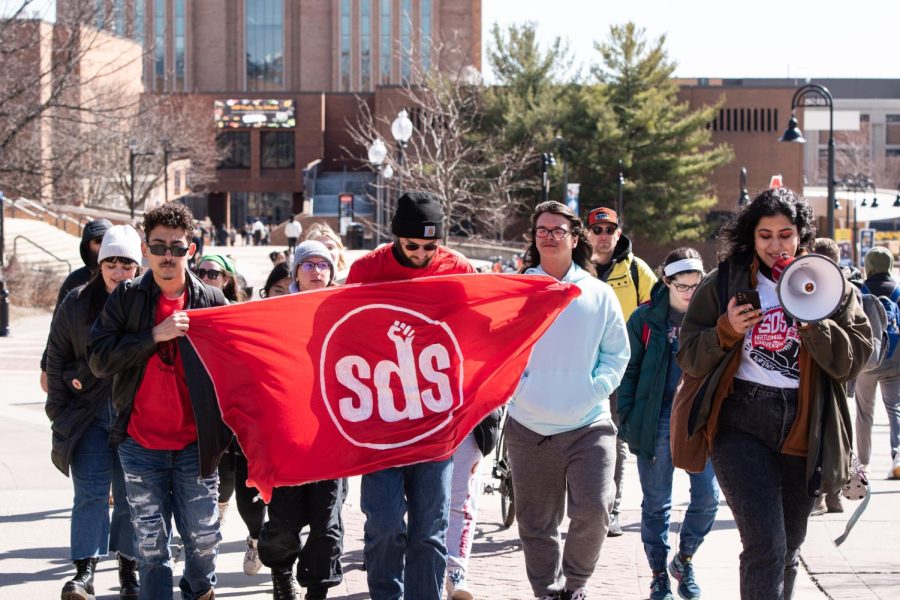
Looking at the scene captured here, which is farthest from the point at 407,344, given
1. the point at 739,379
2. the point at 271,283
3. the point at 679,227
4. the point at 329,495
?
the point at 679,227

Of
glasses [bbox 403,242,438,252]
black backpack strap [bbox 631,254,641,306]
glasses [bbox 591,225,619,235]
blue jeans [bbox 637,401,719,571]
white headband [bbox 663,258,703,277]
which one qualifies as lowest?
blue jeans [bbox 637,401,719,571]

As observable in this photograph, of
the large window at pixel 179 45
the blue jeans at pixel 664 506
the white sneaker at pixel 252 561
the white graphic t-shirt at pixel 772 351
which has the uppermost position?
the large window at pixel 179 45

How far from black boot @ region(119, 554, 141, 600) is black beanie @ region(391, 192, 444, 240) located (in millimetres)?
2594

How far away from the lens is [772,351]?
517 centimetres

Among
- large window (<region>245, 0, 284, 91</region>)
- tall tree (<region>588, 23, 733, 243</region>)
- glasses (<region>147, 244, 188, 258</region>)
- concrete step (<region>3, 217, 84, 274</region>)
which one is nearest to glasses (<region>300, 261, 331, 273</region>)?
glasses (<region>147, 244, 188, 258</region>)

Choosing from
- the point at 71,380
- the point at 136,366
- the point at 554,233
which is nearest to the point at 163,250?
the point at 136,366

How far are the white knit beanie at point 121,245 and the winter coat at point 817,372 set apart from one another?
3.21 meters

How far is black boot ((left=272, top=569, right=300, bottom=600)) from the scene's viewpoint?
247 inches

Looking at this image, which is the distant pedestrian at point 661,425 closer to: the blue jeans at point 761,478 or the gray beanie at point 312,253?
the blue jeans at point 761,478

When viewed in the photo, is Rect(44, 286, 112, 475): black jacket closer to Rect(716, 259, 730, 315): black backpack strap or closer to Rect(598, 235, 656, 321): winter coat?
Rect(716, 259, 730, 315): black backpack strap

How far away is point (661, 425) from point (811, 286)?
2.30 meters

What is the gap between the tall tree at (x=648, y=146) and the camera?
60000 millimetres

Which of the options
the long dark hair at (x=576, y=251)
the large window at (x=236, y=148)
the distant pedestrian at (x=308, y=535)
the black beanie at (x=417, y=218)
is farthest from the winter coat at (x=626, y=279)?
the large window at (x=236, y=148)

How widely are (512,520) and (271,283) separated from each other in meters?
2.53
